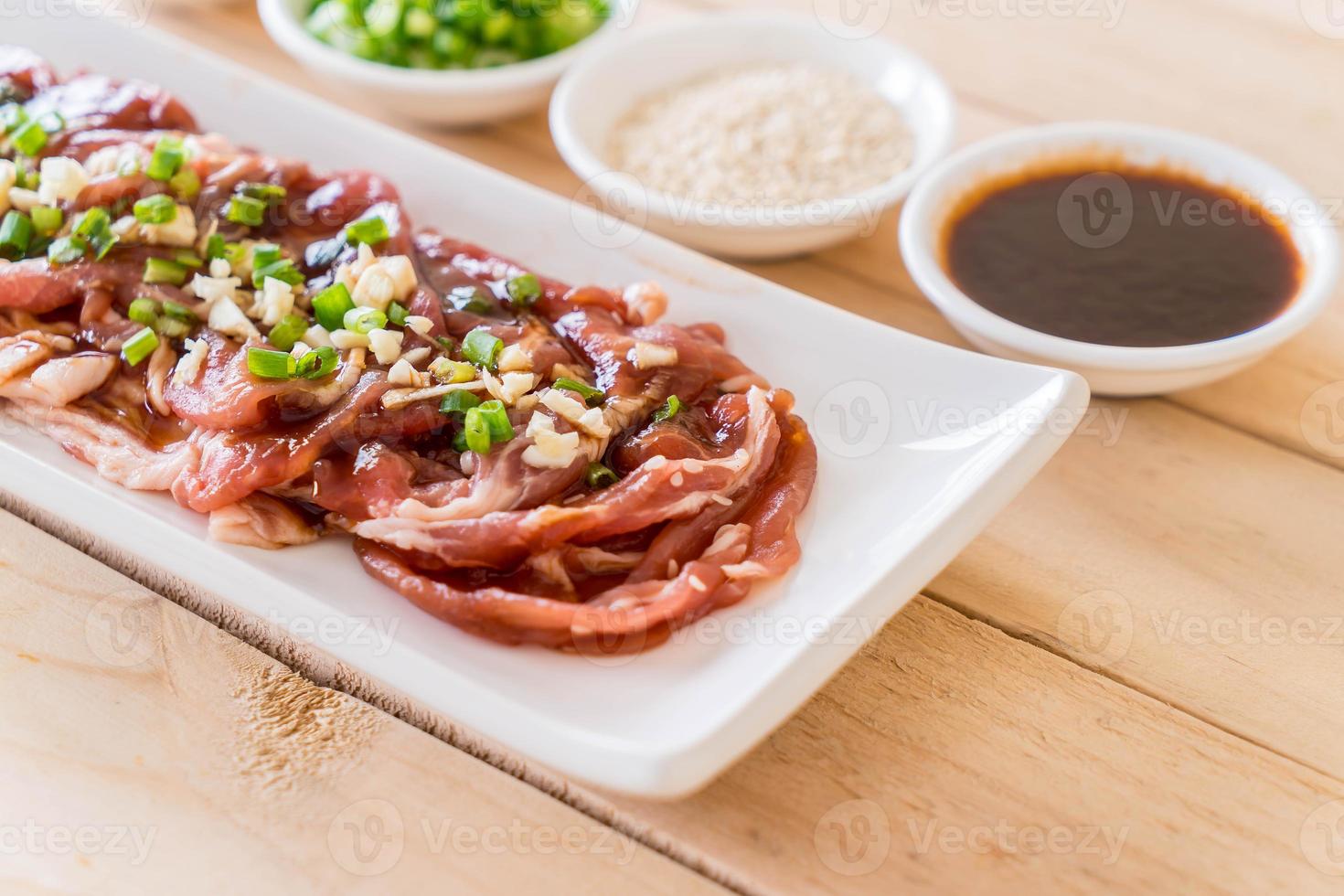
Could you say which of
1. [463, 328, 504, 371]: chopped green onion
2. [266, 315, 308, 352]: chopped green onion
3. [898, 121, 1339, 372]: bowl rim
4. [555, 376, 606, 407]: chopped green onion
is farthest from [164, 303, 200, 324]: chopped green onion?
[898, 121, 1339, 372]: bowl rim

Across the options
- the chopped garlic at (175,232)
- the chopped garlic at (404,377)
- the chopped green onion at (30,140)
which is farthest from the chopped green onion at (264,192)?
the chopped garlic at (404,377)

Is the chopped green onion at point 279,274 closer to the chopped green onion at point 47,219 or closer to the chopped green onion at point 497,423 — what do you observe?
the chopped green onion at point 47,219

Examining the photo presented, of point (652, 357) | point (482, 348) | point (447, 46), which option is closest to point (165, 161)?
point (482, 348)

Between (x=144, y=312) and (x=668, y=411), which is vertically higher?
(x=144, y=312)

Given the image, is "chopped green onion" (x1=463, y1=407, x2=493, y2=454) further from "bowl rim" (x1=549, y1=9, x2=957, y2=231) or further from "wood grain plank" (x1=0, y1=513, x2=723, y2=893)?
"bowl rim" (x1=549, y1=9, x2=957, y2=231)

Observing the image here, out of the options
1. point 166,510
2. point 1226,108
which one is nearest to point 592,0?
point 1226,108

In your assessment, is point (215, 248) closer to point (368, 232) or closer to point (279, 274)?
point (279, 274)

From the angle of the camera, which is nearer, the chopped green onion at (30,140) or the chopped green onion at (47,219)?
the chopped green onion at (47,219)
